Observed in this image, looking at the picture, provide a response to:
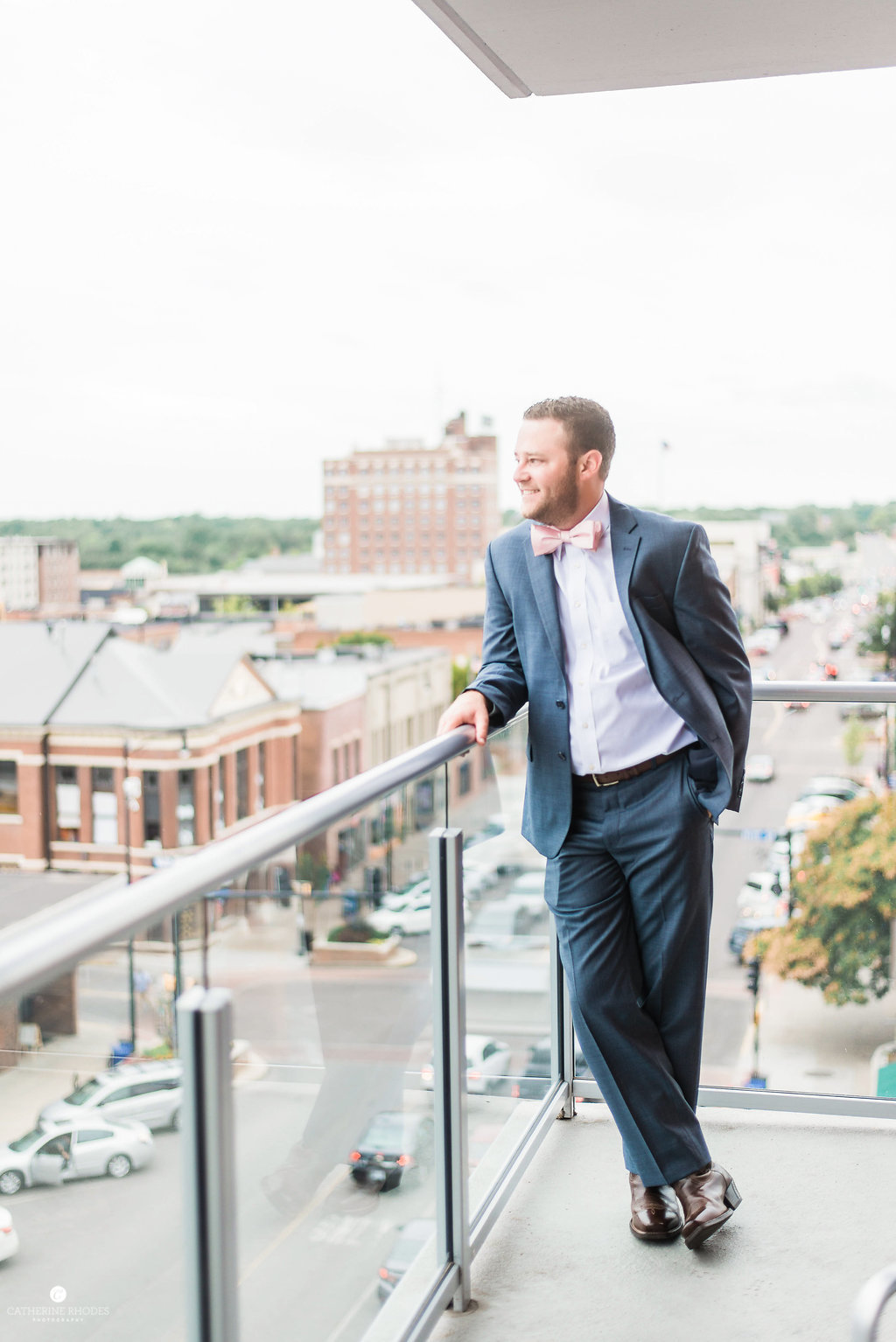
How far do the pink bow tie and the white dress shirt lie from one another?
0.02 m

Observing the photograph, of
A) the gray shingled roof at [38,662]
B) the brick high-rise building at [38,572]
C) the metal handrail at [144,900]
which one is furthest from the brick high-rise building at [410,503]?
the metal handrail at [144,900]

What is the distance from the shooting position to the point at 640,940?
78.8 inches

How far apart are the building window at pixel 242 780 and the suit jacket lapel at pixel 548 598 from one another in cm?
5094

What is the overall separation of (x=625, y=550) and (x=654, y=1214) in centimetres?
103

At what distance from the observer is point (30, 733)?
5047 centimetres

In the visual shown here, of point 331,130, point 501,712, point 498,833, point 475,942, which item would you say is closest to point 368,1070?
point 475,942

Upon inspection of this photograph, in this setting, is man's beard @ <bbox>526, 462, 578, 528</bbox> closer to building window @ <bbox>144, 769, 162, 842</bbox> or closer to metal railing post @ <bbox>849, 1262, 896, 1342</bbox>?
metal railing post @ <bbox>849, 1262, 896, 1342</bbox>

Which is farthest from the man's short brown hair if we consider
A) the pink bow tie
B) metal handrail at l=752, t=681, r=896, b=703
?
metal handrail at l=752, t=681, r=896, b=703

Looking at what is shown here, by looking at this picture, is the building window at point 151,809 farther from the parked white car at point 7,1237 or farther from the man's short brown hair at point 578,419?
the parked white car at point 7,1237

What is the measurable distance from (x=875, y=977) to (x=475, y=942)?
1.93 metres

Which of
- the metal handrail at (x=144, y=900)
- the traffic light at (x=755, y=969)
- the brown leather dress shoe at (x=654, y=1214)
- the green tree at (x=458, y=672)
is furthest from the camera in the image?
the green tree at (x=458, y=672)

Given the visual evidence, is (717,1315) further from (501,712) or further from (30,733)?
(30,733)

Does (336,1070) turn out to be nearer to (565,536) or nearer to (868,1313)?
(868,1313)

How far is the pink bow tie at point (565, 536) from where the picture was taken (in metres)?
1.90
